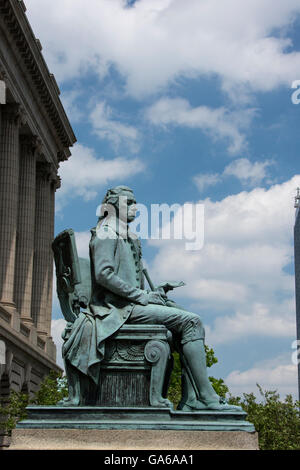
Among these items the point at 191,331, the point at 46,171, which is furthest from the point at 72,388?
the point at 46,171

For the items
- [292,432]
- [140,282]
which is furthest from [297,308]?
[140,282]

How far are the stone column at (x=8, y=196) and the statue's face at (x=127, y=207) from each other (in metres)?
37.0

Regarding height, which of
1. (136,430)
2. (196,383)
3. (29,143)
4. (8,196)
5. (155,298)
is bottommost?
(136,430)

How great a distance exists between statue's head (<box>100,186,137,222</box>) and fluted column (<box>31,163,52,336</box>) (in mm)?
47845

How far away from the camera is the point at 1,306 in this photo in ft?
151

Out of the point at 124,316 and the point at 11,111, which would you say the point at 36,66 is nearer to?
the point at 11,111

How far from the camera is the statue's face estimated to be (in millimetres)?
11734

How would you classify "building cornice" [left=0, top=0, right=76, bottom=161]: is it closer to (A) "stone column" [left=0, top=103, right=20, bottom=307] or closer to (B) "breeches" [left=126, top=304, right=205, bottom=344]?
(A) "stone column" [left=0, top=103, right=20, bottom=307]

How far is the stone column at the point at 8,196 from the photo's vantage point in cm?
4828

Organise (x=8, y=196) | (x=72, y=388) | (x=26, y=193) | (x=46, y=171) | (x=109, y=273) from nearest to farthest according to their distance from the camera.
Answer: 1. (x=72, y=388)
2. (x=109, y=273)
3. (x=8, y=196)
4. (x=26, y=193)
5. (x=46, y=171)

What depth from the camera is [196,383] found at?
10586 millimetres

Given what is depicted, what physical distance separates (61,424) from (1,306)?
3710 cm

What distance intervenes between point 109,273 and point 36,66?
44.0 metres

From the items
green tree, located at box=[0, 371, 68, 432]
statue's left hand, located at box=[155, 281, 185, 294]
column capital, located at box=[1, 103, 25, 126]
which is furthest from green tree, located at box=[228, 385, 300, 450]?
statue's left hand, located at box=[155, 281, 185, 294]
